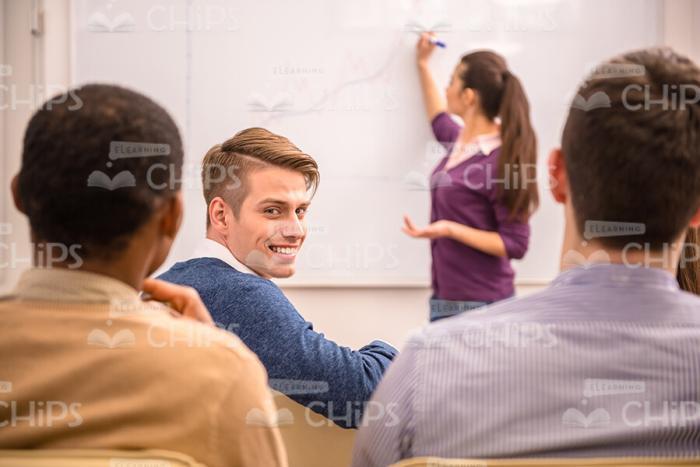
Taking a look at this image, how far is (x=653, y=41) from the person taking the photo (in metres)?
3.33

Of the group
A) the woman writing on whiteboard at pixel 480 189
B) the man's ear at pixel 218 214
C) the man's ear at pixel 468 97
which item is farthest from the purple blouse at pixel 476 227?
the man's ear at pixel 218 214

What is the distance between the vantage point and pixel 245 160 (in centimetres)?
171

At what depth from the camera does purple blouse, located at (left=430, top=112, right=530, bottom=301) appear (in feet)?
9.44

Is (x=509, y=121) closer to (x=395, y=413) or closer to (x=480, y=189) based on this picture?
(x=480, y=189)

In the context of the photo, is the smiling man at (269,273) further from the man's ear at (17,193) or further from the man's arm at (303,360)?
the man's ear at (17,193)

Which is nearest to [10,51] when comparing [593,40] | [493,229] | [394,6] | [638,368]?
[394,6]

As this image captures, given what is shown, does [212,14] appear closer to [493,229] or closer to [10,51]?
[10,51]

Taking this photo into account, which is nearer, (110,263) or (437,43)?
(110,263)

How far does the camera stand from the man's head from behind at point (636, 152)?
2.87ft

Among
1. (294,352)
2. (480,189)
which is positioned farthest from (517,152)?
(294,352)

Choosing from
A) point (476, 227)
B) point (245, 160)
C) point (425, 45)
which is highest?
point (425, 45)

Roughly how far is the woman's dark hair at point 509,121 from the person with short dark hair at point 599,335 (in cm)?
198

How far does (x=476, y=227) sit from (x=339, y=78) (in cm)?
90

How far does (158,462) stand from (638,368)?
0.55 m
